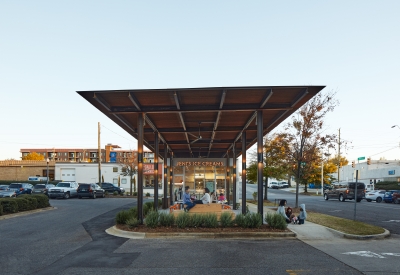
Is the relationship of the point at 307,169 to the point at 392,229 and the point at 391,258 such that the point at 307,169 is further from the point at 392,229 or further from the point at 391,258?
the point at 391,258

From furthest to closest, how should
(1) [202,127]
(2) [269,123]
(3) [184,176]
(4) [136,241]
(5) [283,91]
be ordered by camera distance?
(3) [184,176] → (1) [202,127] → (2) [269,123] → (5) [283,91] → (4) [136,241]

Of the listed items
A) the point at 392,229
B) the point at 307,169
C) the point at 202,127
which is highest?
the point at 202,127

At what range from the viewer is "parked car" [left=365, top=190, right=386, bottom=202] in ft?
143

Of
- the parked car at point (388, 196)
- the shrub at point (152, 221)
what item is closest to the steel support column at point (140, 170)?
the shrub at point (152, 221)

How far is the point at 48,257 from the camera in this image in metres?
10.2

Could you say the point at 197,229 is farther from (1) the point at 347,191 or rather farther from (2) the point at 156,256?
(1) the point at 347,191

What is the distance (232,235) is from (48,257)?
6029mm

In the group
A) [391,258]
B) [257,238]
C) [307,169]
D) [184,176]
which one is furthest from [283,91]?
[184,176]

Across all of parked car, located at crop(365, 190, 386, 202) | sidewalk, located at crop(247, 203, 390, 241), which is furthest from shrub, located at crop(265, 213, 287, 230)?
parked car, located at crop(365, 190, 386, 202)

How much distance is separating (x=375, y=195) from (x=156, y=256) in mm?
40379

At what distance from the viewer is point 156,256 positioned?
33.0 ft

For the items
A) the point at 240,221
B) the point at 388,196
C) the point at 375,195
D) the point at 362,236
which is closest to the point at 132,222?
the point at 240,221

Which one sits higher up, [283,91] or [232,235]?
[283,91]

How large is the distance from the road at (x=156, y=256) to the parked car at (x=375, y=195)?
35277 mm
